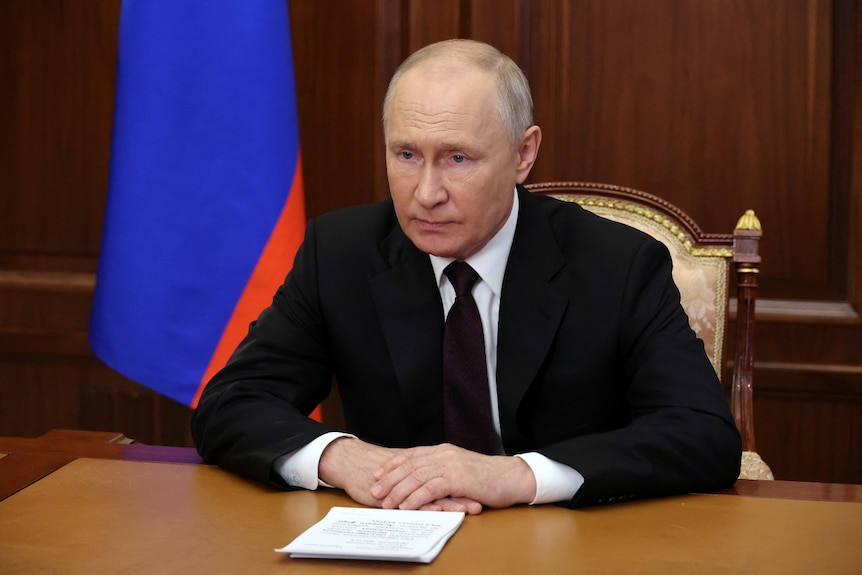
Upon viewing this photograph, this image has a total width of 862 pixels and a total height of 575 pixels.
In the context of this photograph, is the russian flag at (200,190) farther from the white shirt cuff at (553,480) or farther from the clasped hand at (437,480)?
the white shirt cuff at (553,480)

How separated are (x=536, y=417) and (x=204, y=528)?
846 mm

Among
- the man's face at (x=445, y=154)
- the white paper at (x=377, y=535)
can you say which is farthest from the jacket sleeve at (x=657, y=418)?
the man's face at (x=445, y=154)

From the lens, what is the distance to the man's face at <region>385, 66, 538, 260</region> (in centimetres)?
198

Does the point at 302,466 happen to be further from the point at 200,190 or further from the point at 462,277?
the point at 200,190

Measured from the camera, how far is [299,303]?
2.23m

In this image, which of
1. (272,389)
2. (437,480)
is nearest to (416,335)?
(272,389)

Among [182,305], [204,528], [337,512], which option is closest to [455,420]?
[337,512]

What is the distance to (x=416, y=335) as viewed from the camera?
212 cm

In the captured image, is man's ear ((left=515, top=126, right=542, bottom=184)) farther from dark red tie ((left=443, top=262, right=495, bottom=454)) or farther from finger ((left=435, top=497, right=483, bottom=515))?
finger ((left=435, top=497, right=483, bottom=515))

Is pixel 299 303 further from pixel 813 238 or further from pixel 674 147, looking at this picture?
pixel 813 238

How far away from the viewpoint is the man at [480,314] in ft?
6.32

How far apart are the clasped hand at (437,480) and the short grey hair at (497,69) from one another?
718 mm

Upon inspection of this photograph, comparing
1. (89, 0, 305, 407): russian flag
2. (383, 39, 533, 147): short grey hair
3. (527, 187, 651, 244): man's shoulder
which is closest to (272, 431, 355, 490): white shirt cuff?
(383, 39, 533, 147): short grey hair

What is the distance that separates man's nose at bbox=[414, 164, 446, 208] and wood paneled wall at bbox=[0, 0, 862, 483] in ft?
5.31
